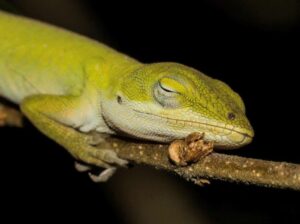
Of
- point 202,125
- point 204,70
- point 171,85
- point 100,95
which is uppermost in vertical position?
point 171,85

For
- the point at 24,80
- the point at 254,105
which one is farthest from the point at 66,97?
the point at 254,105

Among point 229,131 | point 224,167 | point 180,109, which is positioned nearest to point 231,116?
point 229,131

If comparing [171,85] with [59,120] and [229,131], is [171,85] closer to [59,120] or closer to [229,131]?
[229,131]

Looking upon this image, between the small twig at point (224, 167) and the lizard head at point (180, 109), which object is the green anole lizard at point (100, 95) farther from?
the small twig at point (224, 167)

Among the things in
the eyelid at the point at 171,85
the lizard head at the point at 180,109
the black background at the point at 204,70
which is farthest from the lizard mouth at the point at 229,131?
the black background at the point at 204,70

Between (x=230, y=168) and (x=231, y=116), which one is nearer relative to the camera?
(x=230, y=168)

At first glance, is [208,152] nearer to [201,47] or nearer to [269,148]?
[269,148]
